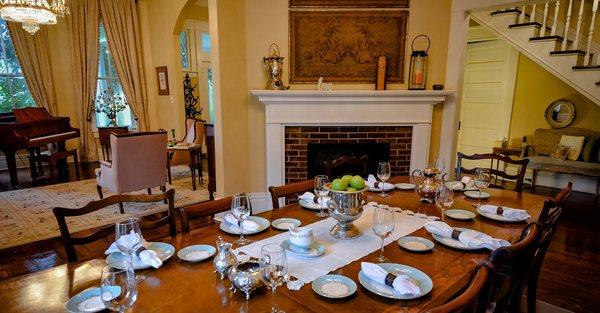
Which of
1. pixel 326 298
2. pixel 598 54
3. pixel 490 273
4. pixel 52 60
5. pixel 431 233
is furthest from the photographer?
pixel 52 60

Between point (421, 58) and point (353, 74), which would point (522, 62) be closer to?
point (421, 58)

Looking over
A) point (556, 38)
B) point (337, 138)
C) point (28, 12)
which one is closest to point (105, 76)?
point (28, 12)

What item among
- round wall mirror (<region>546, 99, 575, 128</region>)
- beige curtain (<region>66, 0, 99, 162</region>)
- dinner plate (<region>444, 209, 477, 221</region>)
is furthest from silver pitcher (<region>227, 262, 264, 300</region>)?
beige curtain (<region>66, 0, 99, 162</region>)

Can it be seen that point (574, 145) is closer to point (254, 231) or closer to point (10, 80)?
point (254, 231)

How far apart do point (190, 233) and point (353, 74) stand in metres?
2.77

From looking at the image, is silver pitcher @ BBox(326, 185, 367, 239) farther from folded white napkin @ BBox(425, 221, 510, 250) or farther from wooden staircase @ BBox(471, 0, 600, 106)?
wooden staircase @ BBox(471, 0, 600, 106)

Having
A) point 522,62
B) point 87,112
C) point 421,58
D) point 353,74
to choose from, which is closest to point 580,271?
point 421,58

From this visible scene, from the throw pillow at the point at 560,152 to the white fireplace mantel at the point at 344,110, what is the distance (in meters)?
2.63

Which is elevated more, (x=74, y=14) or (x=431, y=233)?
(x=74, y=14)

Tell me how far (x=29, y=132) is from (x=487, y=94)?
763 cm

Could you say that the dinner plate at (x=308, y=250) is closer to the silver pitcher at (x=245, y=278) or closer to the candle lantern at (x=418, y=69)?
the silver pitcher at (x=245, y=278)

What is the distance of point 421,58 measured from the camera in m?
3.55

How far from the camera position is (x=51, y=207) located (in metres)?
3.97

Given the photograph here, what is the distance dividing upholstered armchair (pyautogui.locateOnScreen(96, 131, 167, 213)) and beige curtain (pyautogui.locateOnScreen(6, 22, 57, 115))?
333cm
